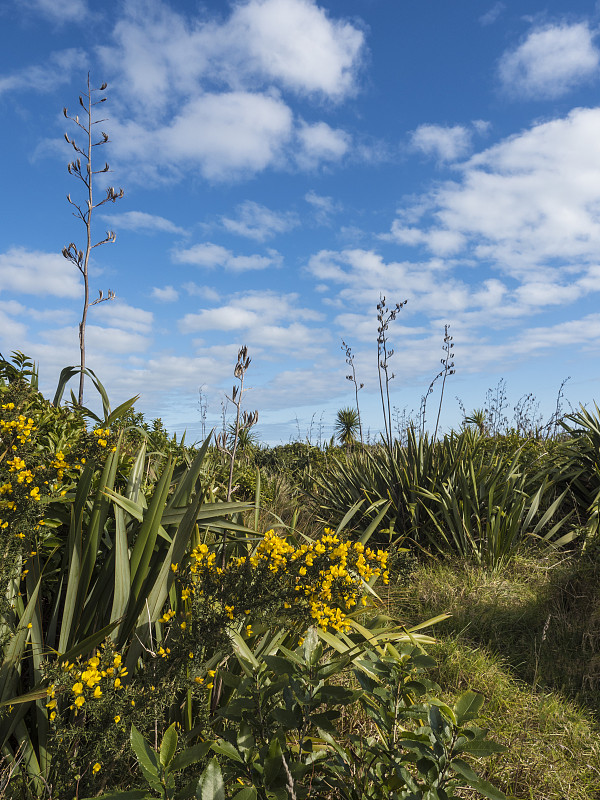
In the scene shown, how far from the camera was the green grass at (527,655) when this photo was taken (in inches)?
109

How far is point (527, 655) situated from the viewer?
13.5 feet

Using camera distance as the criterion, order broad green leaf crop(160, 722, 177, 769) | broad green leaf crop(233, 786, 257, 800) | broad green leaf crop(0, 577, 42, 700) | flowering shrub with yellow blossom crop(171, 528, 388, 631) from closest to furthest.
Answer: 1. broad green leaf crop(233, 786, 257, 800)
2. broad green leaf crop(160, 722, 177, 769)
3. flowering shrub with yellow blossom crop(171, 528, 388, 631)
4. broad green leaf crop(0, 577, 42, 700)

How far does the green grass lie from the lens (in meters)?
2.76

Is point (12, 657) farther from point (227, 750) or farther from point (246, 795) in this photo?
point (246, 795)

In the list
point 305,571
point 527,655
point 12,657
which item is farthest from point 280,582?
point 527,655

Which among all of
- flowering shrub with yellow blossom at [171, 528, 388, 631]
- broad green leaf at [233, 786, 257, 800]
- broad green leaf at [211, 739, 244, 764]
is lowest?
broad green leaf at [211, 739, 244, 764]

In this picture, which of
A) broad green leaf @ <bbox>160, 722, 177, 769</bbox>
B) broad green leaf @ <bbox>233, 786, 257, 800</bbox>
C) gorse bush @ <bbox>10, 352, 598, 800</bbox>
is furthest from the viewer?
gorse bush @ <bbox>10, 352, 598, 800</bbox>

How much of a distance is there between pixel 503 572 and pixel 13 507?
4.83m

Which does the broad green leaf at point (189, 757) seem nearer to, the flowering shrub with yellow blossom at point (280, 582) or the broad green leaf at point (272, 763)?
the broad green leaf at point (272, 763)

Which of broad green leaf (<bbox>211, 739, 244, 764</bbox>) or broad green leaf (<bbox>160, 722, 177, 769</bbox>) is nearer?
broad green leaf (<bbox>160, 722, 177, 769</bbox>)

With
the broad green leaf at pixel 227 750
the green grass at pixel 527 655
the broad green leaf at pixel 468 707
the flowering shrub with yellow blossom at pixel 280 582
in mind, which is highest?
the flowering shrub with yellow blossom at pixel 280 582

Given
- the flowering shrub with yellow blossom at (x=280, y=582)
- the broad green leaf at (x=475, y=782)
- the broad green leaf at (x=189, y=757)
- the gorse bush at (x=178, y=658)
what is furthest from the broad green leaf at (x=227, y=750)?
the broad green leaf at (x=475, y=782)

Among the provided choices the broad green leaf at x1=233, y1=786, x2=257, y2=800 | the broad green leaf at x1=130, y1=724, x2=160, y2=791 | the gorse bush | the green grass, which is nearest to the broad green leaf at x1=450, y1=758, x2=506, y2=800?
the gorse bush

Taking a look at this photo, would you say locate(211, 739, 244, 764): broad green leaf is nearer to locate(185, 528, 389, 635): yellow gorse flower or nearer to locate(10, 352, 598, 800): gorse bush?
locate(10, 352, 598, 800): gorse bush
